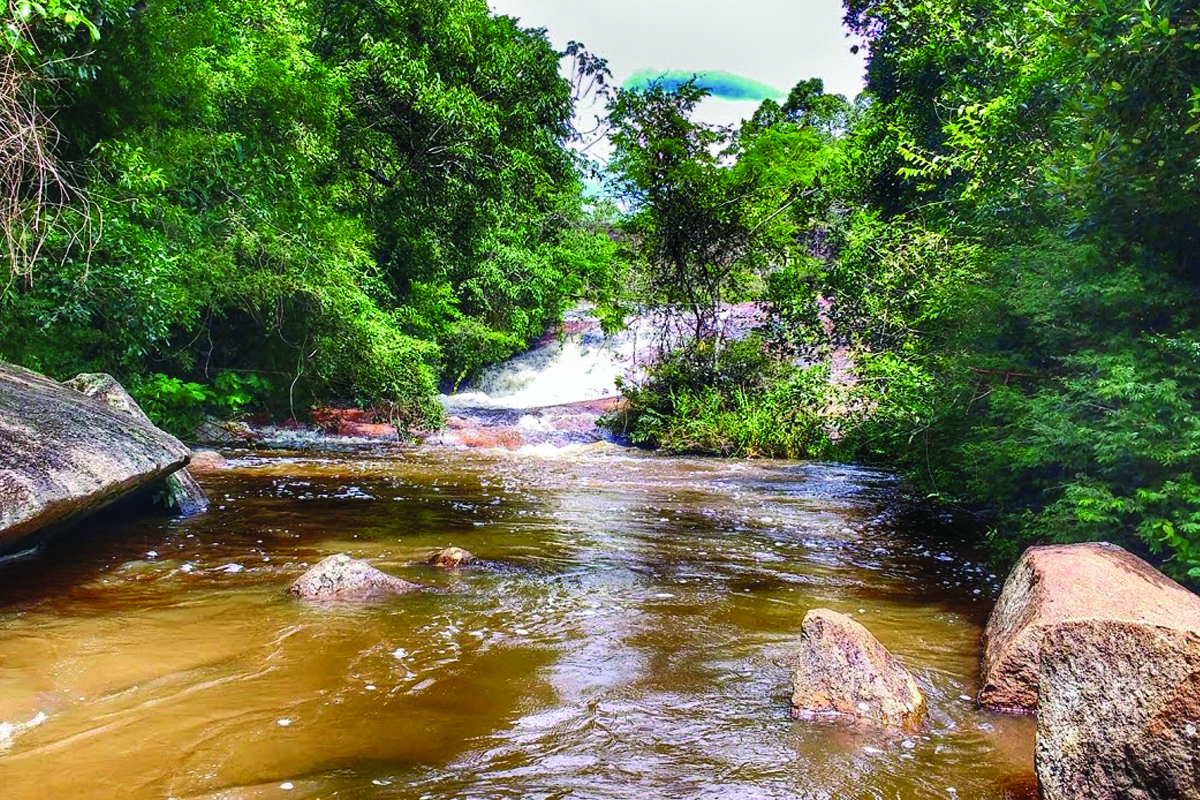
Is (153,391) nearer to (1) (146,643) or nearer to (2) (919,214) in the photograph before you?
(1) (146,643)

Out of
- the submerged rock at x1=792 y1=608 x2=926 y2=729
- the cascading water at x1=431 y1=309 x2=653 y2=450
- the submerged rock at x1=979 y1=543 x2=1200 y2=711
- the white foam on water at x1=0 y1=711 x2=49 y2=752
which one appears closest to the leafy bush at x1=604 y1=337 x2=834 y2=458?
the cascading water at x1=431 y1=309 x2=653 y2=450

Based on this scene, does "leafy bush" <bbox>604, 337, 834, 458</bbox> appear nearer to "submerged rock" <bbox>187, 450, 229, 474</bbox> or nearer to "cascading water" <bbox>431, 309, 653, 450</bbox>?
"cascading water" <bbox>431, 309, 653, 450</bbox>

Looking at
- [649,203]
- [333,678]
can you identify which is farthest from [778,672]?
[649,203]

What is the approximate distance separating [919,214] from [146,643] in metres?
14.4

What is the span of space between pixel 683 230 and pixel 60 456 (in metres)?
13.0

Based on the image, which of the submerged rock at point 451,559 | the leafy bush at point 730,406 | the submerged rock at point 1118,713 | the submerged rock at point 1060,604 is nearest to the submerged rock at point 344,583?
the submerged rock at point 451,559

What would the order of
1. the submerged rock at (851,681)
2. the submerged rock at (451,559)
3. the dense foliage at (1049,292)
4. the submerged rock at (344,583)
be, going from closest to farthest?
the submerged rock at (851,681) < the dense foliage at (1049,292) < the submerged rock at (344,583) < the submerged rock at (451,559)

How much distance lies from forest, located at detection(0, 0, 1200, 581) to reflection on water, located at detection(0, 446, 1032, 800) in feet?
6.51

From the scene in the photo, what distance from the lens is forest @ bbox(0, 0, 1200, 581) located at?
5.02m

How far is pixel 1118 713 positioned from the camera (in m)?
2.69

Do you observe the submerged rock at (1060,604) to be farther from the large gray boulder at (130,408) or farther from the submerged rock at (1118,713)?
the large gray boulder at (130,408)

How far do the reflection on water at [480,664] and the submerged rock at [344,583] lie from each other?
19 centimetres

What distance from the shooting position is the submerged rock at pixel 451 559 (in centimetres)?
616

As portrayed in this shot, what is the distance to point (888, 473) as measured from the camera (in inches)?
501
